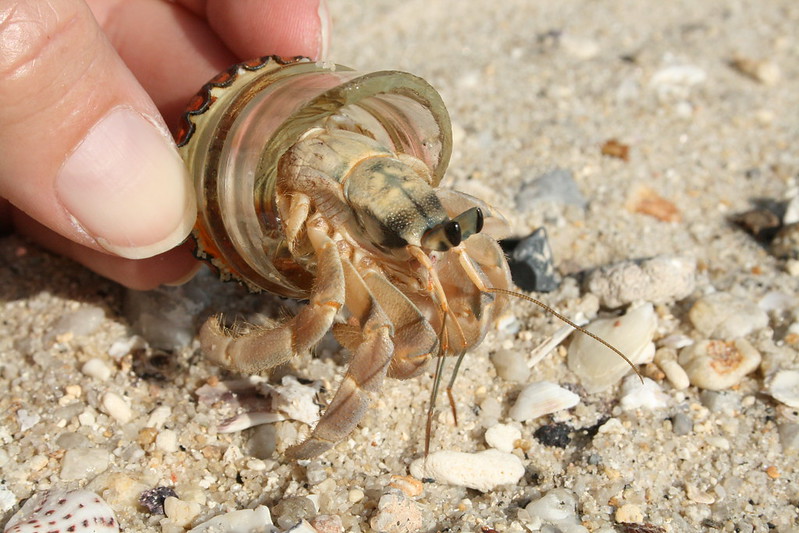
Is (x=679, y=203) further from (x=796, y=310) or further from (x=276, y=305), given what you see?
(x=276, y=305)

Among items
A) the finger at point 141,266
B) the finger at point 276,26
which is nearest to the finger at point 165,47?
the finger at point 276,26

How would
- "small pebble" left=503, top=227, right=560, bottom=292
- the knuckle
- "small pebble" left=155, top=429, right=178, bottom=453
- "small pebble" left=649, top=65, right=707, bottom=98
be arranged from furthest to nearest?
"small pebble" left=649, top=65, right=707, bottom=98 → "small pebble" left=503, top=227, right=560, bottom=292 → "small pebble" left=155, top=429, right=178, bottom=453 → the knuckle

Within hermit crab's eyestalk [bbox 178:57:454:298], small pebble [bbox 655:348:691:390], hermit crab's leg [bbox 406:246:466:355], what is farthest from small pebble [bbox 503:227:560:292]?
hermit crab's leg [bbox 406:246:466:355]

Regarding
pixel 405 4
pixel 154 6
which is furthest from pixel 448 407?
pixel 405 4

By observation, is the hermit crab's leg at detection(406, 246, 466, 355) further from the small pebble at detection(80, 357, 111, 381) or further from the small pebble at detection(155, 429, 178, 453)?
the small pebble at detection(80, 357, 111, 381)

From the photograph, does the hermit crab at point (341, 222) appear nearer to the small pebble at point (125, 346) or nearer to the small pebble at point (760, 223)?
the small pebble at point (125, 346)
